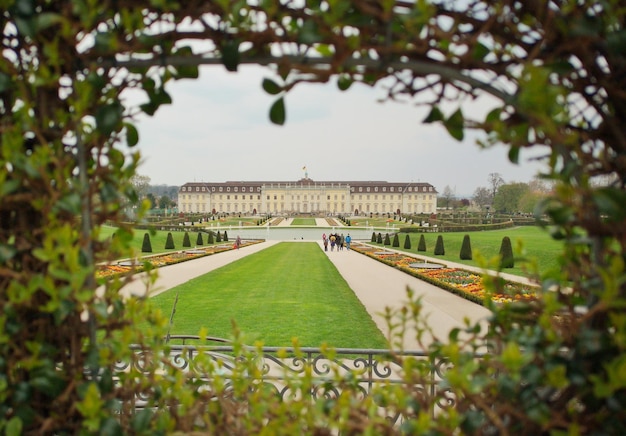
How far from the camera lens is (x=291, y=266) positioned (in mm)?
19453

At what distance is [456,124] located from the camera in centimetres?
121

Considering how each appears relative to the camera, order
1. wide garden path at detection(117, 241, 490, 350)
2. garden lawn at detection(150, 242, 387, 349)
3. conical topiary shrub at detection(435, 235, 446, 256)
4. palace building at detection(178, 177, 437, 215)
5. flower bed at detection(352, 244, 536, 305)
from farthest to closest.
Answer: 1. palace building at detection(178, 177, 437, 215)
2. conical topiary shrub at detection(435, 235, 446, 256)
3. flower bed at detection(352, 244, 536, 305)
4. wide garden path at detection(117, 241, 490, 350)
5. garden lawn at detection(150, 242, 387, 349)

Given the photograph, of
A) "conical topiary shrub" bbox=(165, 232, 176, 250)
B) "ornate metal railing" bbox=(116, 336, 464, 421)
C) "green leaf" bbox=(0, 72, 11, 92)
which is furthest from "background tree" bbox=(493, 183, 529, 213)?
"green leaf" bbox=(0, 72, 11, 92)

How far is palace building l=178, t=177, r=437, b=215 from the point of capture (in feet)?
371

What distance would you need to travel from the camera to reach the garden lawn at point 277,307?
340 inches

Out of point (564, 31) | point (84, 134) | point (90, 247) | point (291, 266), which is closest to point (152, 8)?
point (84, 134)

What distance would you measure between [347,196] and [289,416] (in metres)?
112

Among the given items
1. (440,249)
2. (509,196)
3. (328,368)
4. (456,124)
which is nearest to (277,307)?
(328,368)

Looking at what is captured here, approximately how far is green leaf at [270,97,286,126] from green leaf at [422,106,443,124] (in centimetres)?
40

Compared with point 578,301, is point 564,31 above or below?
above

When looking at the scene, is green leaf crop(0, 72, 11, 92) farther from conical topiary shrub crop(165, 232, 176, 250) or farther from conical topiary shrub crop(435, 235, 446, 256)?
conical topiary shrub crop(165, 232, 176, 250)

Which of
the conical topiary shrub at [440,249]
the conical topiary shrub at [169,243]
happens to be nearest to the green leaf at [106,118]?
the conical topiary shrub at [440,249]

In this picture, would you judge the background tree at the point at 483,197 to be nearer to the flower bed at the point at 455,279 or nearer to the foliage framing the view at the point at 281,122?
the flower bed at the point at 455,279

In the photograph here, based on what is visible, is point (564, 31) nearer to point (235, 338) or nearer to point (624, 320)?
point (624, 320)
